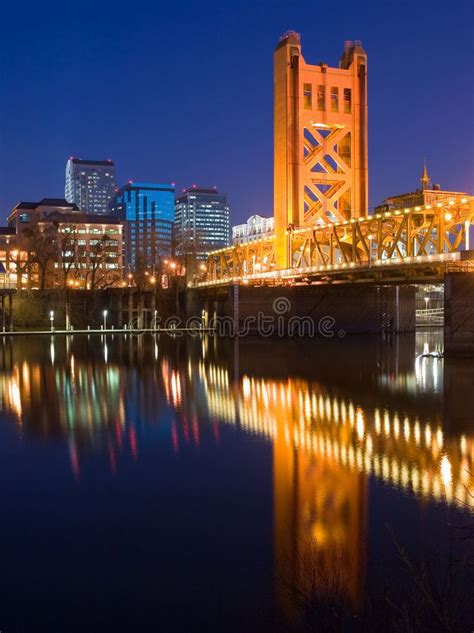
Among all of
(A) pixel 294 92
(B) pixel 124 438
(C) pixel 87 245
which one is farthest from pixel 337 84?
(C) pixel 87 245

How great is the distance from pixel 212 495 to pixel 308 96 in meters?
56.0

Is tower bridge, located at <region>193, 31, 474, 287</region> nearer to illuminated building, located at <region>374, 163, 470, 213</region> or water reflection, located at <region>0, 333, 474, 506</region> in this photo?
illuminated building, located at <region>374, 163, 470, 213</region>

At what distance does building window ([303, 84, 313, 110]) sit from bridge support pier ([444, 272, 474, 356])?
30.5 m

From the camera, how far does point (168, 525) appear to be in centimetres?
1015

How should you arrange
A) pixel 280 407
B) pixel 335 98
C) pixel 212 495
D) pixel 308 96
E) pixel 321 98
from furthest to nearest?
pixel 335 98, pixel 321 98, pixel 308 96, pixel 280 407, pixel 212 495

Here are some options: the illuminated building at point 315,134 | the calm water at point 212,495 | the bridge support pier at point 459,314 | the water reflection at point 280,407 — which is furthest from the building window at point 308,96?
the calm water at point 212,495

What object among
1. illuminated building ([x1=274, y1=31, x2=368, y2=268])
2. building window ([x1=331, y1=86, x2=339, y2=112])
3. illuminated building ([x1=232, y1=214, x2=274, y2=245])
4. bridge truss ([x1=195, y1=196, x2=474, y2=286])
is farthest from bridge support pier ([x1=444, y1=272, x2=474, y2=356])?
illuminated building ([x1=232, y1=214, x2=274, y2=245])

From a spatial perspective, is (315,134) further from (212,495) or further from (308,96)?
(212,495)

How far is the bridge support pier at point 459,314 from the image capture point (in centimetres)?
3594

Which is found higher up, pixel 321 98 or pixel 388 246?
pixel 321 98

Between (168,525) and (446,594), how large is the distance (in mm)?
4606

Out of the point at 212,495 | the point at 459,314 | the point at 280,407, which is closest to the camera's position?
the point at 212,495

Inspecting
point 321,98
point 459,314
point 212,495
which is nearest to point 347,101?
point 321,98

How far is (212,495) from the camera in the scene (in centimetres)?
1170
